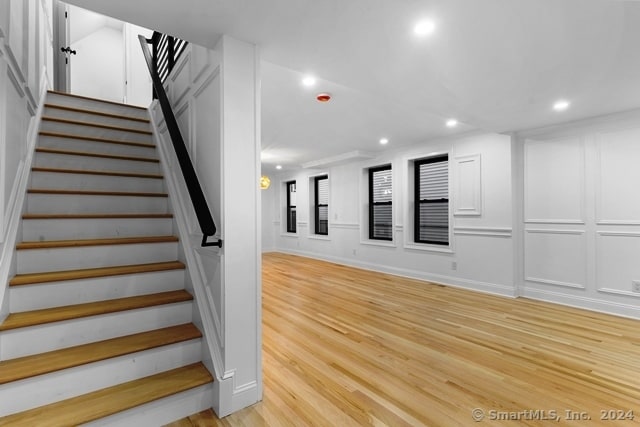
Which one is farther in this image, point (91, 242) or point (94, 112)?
point (94, 112)

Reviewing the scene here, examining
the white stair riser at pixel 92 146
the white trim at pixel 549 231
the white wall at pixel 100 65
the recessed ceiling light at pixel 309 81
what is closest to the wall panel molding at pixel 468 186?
the white trim at pixel 549 231

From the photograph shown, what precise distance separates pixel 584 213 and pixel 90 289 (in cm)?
510

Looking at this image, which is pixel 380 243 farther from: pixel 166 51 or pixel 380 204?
pixel 166 51

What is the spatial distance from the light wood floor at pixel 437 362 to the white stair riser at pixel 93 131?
2.43 m

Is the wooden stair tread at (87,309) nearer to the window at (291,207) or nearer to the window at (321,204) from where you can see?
the window at (321,204)

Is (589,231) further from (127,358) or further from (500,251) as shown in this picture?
(127,358)

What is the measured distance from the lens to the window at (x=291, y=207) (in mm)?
9188

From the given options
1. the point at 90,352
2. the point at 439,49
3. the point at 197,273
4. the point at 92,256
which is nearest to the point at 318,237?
the point at 197,273

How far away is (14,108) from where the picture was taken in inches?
78.2

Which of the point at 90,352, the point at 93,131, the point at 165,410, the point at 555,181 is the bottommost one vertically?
the point at 165,410

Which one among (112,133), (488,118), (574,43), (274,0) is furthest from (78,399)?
(488,118)

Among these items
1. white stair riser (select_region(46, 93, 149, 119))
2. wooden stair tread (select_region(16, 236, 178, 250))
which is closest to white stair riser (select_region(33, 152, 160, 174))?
wooden stair tread (select_region(16, 236, 178, 250))

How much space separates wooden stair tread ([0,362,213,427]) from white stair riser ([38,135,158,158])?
224cm

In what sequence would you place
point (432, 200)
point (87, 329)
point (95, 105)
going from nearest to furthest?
point (87, 329), point (95, 105), point (432, 200)
